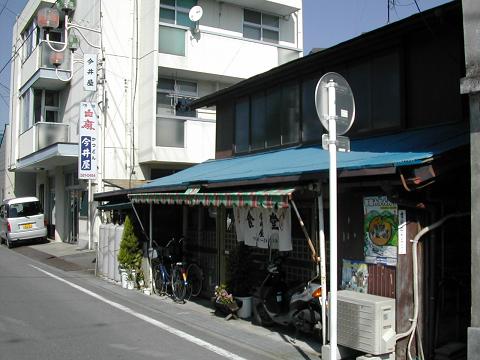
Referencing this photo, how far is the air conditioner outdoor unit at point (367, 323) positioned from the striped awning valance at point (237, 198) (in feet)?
5.07

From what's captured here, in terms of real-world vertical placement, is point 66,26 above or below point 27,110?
above

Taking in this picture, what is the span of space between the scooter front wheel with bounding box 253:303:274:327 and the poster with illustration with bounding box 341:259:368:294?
185cm

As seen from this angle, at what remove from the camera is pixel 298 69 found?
10.7 metres

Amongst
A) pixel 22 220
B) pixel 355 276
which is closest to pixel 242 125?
pixel 355 276

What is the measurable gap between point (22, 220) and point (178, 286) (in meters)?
16.3

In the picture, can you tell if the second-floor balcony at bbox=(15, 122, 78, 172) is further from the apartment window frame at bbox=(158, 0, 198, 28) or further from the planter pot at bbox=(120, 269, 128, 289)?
the planter pot at bbox=(120, 269, 128, 289)

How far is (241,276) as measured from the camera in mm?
9211

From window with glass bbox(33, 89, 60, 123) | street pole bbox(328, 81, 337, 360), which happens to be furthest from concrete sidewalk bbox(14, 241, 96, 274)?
street pole bbox(328, 81, 337, 360)

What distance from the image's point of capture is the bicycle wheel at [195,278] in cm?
1104

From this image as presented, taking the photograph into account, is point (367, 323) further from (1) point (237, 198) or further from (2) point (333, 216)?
(1) point (237, 198)

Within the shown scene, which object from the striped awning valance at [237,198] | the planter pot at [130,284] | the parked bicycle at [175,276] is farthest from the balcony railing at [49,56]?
the striped awning valance at [237,198]

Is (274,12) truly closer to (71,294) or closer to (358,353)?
(71,294)

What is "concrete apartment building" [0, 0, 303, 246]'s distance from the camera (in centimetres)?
1956

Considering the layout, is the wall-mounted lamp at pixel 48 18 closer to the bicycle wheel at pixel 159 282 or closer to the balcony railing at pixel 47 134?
the balcony railing at pixel 47 134
